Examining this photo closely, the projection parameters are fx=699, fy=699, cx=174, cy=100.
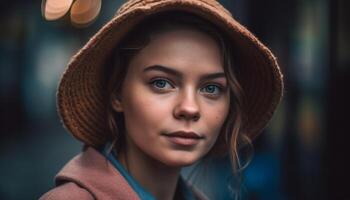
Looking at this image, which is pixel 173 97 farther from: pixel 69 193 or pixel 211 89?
pixel 69 193

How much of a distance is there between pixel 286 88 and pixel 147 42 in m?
3.41

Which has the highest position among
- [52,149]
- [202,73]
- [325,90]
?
[202,73]

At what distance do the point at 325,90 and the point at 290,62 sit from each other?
0.41 meters

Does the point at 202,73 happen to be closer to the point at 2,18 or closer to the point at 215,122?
the point at 215,122

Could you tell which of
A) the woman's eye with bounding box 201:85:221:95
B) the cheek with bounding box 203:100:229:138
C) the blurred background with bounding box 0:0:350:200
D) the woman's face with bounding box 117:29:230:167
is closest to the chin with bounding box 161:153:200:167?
the woman's face with bounding box 117:29:230:167

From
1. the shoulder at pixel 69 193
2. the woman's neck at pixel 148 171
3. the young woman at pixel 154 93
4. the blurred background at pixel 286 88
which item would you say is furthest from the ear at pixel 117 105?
the blurred background at pixel 286 88

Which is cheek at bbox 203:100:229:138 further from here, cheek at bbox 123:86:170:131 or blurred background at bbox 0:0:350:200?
blurred background at bbox 0:0:350:200

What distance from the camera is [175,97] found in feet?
7.63

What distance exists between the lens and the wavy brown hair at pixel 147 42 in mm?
2418

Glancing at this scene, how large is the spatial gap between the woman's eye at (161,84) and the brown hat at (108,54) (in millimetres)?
207

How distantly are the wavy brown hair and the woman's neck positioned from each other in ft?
0.20

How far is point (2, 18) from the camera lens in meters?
6.96

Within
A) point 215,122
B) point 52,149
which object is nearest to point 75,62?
point 215,122

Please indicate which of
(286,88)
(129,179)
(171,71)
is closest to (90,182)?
(129,179)
